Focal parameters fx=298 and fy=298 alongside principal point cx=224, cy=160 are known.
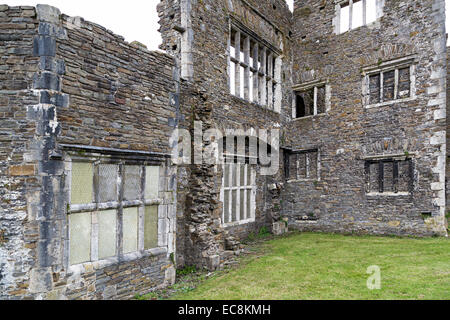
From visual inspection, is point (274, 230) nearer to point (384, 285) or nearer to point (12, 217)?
point (384, 285)

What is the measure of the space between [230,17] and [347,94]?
5.07 metres

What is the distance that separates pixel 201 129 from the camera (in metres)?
7.37

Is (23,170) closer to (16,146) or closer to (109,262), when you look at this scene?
(16,146)

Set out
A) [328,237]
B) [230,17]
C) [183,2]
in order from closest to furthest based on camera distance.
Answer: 1. [183,2]
2. [230,17]
3. [328,237]

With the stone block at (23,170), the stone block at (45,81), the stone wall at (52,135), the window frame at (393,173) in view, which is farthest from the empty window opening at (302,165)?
the stone block at (23,170)

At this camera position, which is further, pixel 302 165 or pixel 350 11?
pixel 302 165

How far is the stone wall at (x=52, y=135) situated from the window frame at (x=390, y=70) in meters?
8.62

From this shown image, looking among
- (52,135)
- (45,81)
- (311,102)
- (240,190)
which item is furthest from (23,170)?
(311,102)

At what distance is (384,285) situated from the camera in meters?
5.26

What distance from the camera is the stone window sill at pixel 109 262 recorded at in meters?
4.41

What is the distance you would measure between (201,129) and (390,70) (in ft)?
23.4

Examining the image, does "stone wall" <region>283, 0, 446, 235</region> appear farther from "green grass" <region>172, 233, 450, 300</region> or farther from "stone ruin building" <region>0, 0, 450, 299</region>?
"green grass" <region>172, 233, 450, 300</region>

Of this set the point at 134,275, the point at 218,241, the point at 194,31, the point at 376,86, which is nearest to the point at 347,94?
the point at 376,86

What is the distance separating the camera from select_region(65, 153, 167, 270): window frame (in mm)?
4453
